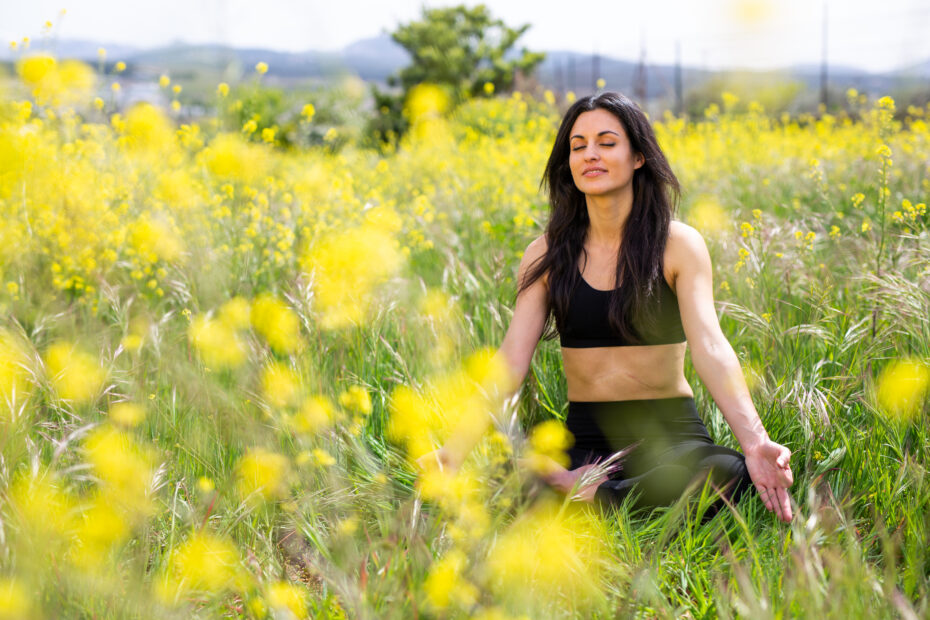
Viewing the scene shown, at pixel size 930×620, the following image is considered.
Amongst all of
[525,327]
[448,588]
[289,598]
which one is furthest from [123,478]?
[525,327]

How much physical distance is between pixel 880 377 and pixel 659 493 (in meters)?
0.79

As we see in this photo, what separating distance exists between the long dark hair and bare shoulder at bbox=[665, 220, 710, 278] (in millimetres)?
24

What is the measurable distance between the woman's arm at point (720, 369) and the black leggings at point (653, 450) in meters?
0.09

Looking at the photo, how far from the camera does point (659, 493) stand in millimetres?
1859

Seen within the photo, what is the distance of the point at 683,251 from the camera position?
6.81ft

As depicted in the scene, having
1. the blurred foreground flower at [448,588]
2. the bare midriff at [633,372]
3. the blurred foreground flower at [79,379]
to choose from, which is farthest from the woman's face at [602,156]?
the blurred foreground flower at [79,379]

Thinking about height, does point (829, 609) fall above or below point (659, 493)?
above

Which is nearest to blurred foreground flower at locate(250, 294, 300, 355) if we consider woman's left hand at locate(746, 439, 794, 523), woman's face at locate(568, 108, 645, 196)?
woman's face at locate(568, 108, 645, 196)

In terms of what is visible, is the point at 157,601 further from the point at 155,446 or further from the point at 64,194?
the point at 64,194

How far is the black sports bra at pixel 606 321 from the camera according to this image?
2.12m

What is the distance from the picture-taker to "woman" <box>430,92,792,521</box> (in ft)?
6.74

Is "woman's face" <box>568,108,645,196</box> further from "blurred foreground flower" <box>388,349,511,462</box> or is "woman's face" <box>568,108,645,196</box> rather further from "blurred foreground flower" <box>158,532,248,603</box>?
"blurred foreground flower" <box>158,532,248,603</box>

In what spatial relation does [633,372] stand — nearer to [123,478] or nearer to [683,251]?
[683,251]

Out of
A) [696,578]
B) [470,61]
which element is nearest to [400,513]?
[696,578]
